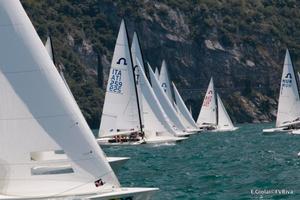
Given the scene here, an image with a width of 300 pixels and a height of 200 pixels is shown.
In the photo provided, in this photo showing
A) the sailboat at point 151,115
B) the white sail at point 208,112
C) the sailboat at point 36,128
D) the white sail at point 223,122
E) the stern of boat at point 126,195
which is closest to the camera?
the stern of boat at point 126,195

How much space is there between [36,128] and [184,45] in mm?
126682

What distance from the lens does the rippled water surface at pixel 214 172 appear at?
84.8 ft

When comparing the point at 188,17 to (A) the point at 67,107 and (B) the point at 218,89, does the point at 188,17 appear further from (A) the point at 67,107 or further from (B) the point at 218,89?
(A) the point at 67,107

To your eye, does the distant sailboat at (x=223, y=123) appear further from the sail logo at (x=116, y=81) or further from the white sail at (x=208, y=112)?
the sail logo at (x=116, y=81)

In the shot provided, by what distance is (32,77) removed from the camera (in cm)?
1928

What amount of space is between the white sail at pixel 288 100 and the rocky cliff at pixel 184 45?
62574mm

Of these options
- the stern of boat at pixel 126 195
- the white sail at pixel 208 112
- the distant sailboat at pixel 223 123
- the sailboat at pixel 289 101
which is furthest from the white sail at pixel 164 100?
the stern of boat at pixel 126 195

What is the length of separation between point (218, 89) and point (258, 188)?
119m

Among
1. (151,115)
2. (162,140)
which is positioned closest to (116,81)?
(151,115)

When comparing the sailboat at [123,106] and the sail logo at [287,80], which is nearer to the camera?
the sailboat at [123,106]

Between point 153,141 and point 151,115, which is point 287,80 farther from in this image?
point 153,141

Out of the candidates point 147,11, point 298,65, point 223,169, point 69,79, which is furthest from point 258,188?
point 298,65

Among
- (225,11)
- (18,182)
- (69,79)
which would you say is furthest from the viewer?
(225,11)

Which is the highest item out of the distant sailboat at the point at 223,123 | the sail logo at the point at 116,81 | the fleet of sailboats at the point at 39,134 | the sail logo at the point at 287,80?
the sail logo at the point at 287,80
